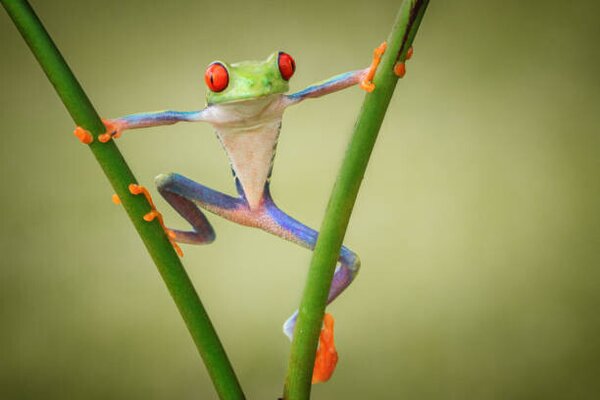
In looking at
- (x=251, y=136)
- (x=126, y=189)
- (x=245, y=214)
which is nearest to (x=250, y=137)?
(x=251, y=136)

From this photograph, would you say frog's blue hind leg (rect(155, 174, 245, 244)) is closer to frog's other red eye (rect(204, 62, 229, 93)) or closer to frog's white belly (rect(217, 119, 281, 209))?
frog's white belly (rect(217, 119, 281, 209))

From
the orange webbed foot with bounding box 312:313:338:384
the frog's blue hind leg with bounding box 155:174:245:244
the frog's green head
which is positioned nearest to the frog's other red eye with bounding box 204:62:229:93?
the frog's green head

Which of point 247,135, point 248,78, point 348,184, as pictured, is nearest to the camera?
point 348,184

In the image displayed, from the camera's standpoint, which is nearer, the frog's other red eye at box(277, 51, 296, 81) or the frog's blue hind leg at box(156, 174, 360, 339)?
the frog's other red eye at box(277, 51, 296, 81)

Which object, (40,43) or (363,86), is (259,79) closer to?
(363,86)

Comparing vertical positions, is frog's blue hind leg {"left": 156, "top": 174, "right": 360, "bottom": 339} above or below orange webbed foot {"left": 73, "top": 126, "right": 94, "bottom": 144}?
below

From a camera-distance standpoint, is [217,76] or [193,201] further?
[193,201]

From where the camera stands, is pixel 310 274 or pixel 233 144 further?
pixel 233 144

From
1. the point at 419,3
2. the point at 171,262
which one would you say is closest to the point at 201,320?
the point at 171,262

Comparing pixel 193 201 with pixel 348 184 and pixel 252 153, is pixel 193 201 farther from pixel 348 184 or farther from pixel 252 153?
pixel 348 184
